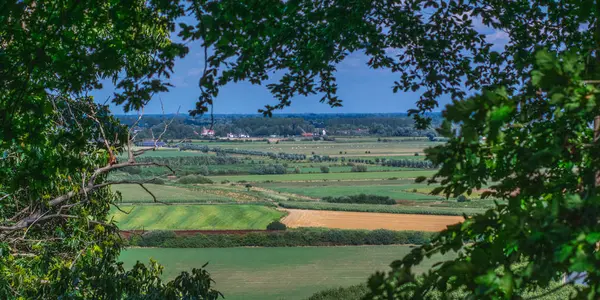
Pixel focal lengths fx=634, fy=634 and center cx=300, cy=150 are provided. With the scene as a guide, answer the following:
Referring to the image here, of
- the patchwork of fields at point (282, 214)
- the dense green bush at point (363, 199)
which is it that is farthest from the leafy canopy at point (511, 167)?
the dense green bush at point (363, 199)

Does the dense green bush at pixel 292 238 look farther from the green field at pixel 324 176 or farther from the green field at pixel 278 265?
the green field at pixel 324 176

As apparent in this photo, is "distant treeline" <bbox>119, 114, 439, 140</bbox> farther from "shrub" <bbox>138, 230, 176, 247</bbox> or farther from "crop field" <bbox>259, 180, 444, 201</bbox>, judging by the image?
"shrub" <bbox>138, 230, 176, 247</bbox>

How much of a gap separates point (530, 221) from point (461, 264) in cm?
23

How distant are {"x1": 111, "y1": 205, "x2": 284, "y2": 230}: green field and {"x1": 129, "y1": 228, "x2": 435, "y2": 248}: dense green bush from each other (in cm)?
195

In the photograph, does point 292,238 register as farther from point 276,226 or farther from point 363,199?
point 363,199

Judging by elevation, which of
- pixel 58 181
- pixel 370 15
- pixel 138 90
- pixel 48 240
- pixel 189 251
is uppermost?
pixel 370 15

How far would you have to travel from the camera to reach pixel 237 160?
232 feet

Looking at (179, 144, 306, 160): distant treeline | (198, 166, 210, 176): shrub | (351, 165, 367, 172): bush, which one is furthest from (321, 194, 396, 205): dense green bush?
(179, 144, 306, 160): distant treeline

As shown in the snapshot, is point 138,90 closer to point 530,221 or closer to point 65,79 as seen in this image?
point 65,79

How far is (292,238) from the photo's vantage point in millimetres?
32938

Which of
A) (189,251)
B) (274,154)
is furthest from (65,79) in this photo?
(274,154)

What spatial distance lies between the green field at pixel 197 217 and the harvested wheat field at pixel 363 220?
5.08 feet

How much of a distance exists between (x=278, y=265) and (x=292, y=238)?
510cm

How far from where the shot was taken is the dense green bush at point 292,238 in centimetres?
3222
